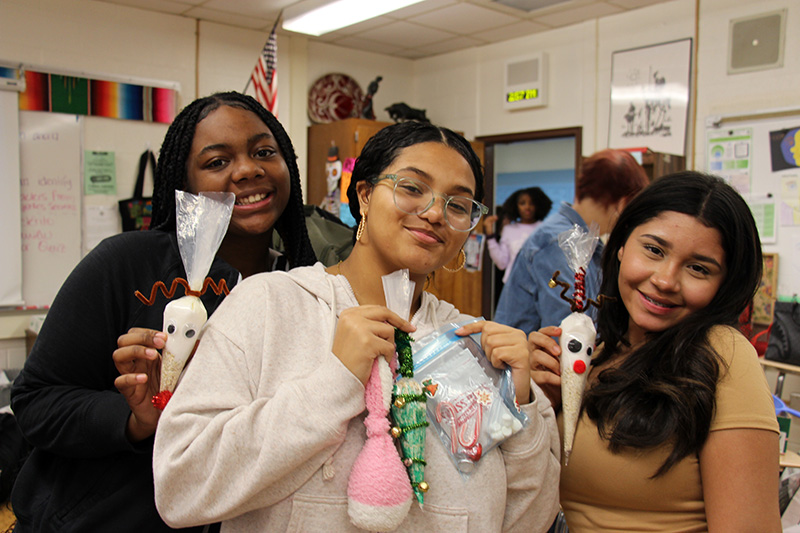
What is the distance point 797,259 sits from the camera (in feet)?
13.8

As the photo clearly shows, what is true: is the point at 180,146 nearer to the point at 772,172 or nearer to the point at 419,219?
the point at 419,219

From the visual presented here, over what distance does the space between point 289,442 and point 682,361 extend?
842 mm

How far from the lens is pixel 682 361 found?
1.30 m

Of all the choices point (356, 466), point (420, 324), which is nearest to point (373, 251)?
point (420, 324)

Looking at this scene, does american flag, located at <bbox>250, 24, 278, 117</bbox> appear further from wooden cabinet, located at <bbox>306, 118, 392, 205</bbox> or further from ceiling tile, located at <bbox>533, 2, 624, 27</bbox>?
ceiling tile, located at <bbox>533, 2, 624, 27</bbox>

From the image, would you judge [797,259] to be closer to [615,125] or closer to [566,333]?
[615,125]

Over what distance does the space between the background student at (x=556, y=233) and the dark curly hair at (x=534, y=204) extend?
3.47 metres

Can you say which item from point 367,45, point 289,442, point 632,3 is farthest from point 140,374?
point 367,45

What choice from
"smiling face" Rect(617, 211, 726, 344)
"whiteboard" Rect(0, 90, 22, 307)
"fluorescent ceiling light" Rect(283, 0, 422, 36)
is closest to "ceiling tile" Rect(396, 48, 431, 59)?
"fluorescent ceiling light" Rect(283, 0, 422, 36)

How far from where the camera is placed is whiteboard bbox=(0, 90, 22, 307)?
4.33 metres

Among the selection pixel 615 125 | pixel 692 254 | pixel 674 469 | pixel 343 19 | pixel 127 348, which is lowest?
pixel 674 469

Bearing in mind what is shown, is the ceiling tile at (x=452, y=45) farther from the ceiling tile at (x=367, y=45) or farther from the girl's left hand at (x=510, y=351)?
the girl's left hand at (x=510, y=351)

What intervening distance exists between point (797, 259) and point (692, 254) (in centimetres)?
350

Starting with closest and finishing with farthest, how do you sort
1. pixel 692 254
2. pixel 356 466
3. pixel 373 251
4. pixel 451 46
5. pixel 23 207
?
pixel 356 466 < pixel 373 251 < pixel 692 254 < pixel 23 207 < pixel 451 46
